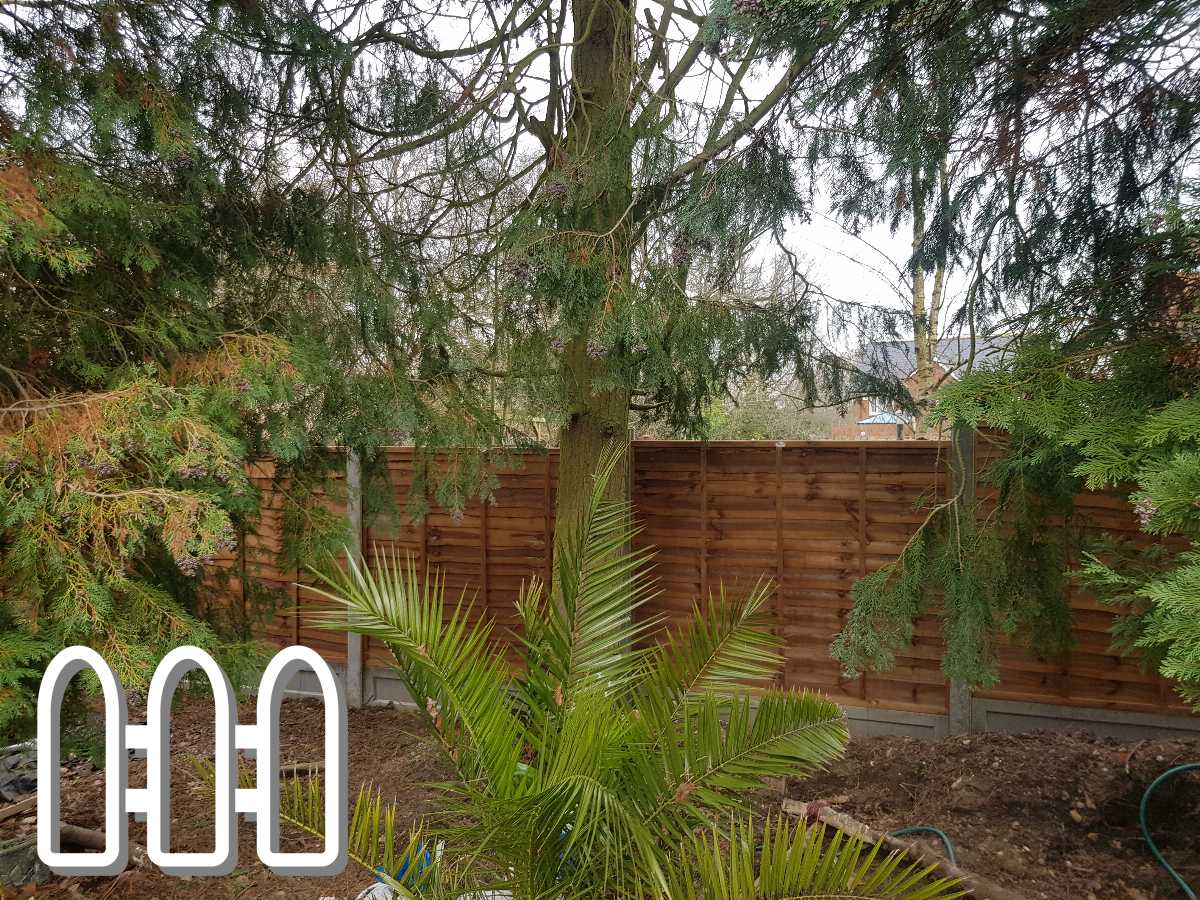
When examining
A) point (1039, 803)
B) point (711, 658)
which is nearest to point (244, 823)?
point (711, 658)

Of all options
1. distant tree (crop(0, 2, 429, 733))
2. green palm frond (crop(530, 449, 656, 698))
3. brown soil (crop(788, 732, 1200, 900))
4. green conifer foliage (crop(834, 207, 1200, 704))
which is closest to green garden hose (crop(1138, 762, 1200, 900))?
brown soil (crop(788, 732, 1200, 900))

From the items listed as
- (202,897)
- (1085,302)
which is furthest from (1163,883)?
(202,897)

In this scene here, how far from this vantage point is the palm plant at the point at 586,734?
1837 mm

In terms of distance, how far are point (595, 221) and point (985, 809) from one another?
293 centimetres

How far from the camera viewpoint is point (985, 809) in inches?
138

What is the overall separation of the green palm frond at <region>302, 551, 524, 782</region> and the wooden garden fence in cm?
205

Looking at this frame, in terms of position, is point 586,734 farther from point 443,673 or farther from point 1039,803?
point 1039,803

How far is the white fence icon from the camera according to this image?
2021 millimetres

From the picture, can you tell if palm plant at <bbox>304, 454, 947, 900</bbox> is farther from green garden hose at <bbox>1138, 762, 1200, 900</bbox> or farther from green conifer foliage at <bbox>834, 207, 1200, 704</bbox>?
green garden hose at <bbox>1138, 762, 1200, 900</bbox>

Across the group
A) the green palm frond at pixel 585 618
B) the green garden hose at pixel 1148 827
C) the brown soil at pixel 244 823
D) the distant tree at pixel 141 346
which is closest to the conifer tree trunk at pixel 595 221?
the distant tree at pixel 141 346

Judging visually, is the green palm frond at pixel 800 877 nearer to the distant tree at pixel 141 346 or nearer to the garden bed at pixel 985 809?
the garden bed at pixel 985 809

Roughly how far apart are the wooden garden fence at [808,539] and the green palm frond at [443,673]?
205 cm

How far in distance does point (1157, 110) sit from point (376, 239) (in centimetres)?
322

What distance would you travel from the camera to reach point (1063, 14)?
271 cm
